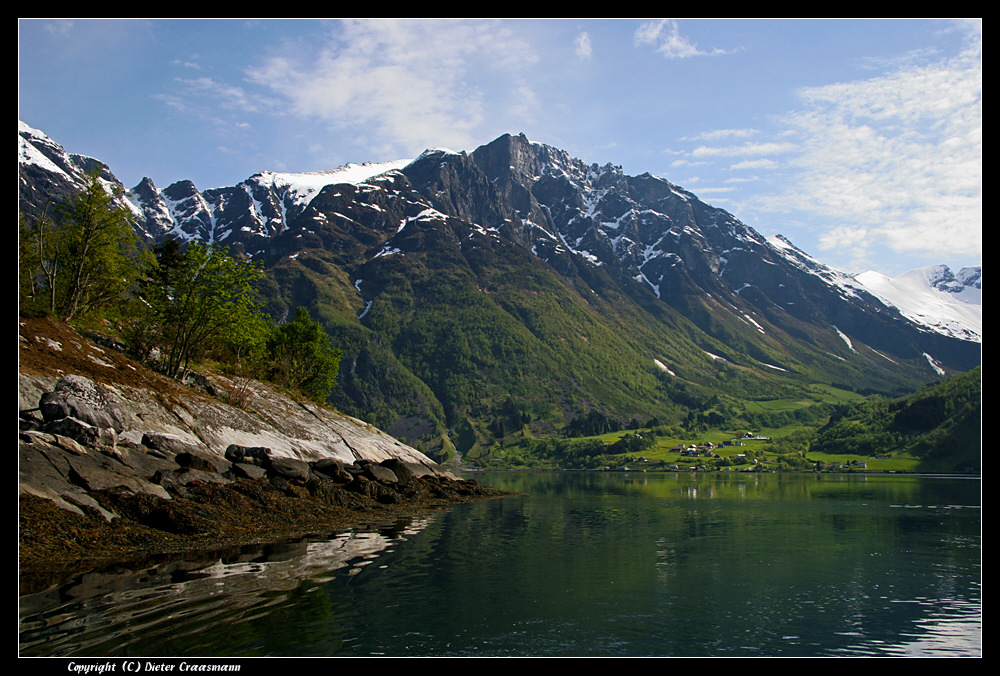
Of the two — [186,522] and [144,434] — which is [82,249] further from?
[186,522]

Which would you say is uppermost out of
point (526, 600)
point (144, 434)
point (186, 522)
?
point (144, 434)

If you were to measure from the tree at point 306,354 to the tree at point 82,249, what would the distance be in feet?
105

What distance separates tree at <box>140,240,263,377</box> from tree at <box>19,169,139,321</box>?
295 cm

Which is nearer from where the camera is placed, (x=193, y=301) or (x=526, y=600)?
(x=526, y=600)

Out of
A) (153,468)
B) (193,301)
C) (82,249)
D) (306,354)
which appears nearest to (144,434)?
(153,468)

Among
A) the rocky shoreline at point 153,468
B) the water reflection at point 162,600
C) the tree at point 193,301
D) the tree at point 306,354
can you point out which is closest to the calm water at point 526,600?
the water reflection at point 162,600

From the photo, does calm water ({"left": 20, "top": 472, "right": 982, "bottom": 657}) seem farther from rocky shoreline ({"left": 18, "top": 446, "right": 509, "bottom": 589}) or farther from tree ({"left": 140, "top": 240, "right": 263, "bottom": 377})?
tree ({"left": 140, "top": 240, "right": 263, "bottom": 377})

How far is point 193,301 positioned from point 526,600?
40705 millimetres

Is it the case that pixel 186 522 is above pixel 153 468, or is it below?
below

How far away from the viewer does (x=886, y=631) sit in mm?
20812

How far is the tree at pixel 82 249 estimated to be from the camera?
4650 centimetres

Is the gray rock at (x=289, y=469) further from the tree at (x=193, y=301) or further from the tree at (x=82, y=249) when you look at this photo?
the tree at (x=82, y=249)

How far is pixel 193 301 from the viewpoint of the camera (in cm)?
5147
